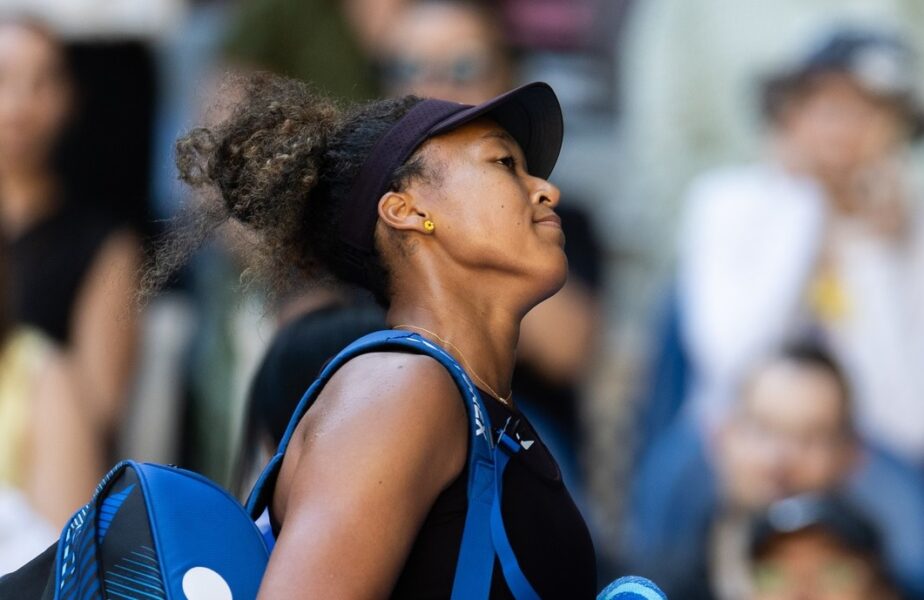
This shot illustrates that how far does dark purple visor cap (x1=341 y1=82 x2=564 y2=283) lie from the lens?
249 centimetres

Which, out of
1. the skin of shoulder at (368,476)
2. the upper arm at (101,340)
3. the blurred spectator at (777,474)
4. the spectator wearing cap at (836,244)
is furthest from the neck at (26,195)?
the skin of shoulder at (368,476)

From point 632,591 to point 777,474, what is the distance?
305 centimetres

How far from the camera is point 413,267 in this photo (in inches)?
98.6

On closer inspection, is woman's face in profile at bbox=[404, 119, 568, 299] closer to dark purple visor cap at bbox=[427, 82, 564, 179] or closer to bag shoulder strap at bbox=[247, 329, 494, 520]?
dark purple visor cap at bbox=[427, 82, 564, 179]

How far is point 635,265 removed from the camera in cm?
626

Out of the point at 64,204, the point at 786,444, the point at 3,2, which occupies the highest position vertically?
the point at 3,2

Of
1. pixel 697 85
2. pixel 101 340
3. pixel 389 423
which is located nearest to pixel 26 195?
pixel 101 340

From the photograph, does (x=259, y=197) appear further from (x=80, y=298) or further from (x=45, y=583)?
(x=80, y=298)

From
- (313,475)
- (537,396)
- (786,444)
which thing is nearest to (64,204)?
(537,396)

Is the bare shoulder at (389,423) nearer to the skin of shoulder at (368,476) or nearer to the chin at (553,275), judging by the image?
the skin of shoulder at (368,476)

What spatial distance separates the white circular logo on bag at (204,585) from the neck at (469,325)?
0.49 meters

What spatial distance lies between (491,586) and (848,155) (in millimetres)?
3899

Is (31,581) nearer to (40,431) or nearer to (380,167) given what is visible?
(380,167)

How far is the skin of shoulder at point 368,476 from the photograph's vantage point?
2068 mm
